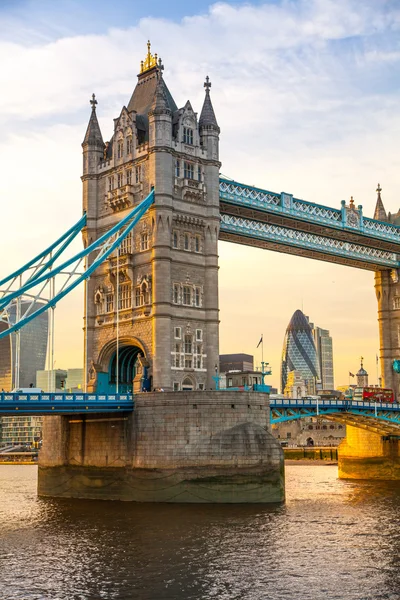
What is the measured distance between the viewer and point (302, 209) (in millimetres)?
84750

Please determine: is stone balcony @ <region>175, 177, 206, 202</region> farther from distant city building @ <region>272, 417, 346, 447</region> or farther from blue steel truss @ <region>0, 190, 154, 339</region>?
distant city building @ <region>272, 417, 346, 447</region>

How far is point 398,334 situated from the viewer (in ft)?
331

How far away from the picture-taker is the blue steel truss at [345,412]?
73.6 m

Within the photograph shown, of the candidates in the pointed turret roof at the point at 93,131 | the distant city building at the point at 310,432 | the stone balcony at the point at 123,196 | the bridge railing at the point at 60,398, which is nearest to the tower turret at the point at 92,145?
the pointed turret roof at the point at 93,131

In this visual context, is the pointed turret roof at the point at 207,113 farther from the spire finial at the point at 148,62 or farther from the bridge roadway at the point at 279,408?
the bridge roadway at the point at 279,408

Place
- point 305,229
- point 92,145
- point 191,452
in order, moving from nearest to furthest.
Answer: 1. point 191,452
2. point 92,145
3. point 305,229

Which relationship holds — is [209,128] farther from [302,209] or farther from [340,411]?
[340,411]

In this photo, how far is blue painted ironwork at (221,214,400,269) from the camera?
78938mm

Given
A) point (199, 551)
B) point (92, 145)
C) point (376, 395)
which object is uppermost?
point (92, 145)

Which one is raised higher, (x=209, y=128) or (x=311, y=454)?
(x=209, y=128)

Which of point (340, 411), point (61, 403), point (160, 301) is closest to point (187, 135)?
point (160, 301)

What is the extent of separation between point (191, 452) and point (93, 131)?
34664 mm

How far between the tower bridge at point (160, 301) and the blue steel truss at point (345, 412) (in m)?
0.62

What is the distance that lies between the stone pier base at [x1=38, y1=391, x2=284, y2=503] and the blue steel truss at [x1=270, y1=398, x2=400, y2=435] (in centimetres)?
940
